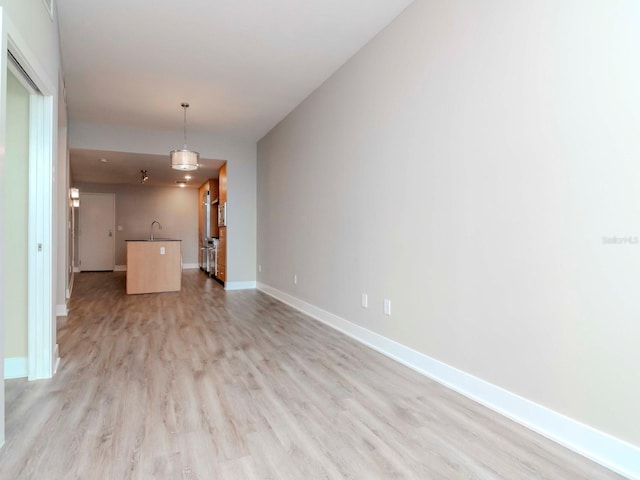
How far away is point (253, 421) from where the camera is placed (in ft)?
6.51

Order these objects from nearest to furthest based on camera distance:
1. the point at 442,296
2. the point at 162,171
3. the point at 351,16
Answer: the point at 442,296
the point at 351,16
the point at 162,171

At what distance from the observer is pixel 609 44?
1.61m

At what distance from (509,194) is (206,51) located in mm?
3058

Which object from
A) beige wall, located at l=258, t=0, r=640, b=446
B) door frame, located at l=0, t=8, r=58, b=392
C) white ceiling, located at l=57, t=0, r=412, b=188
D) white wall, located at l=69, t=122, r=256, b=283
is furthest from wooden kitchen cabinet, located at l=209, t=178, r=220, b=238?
door frame, located at l=0, t=8, r=58, b=392

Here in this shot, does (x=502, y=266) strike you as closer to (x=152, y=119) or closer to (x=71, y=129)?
(x=152, y=119)

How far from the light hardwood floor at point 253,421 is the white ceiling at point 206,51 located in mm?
2792

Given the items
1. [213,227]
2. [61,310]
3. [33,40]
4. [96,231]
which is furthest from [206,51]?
[96,231]

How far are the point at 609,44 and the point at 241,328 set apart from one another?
12.0 ft

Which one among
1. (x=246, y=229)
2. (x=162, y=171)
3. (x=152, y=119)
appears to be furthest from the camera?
(x=162, y=171)

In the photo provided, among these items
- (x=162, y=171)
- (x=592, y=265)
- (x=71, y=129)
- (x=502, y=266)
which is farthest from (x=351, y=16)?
(x=162, y=171)

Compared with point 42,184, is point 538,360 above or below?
below

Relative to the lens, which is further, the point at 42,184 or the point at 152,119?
the point at 152,119

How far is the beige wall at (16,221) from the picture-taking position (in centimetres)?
250

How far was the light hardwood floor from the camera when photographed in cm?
158
